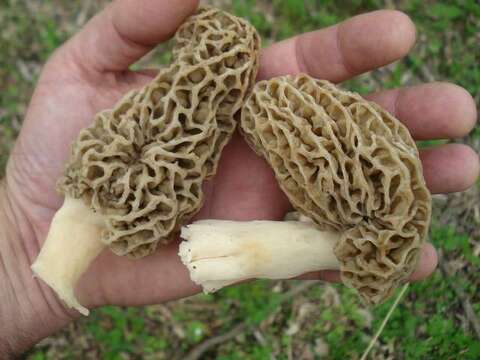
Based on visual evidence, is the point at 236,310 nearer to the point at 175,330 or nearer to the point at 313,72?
the point at 175,330

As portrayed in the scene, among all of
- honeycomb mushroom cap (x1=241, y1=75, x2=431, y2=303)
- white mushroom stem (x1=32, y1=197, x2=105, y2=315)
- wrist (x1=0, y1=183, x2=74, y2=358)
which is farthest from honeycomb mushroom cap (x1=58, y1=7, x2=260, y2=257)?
wrist (x1=0, y1=183, x2=74, y2=358)

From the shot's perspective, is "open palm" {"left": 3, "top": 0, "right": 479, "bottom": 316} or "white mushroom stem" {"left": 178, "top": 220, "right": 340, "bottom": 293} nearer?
"white mushroom stem" {"left": 178, "top": 220, "right": 340, "bottom": 293}

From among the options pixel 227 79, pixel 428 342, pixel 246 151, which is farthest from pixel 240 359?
pixel 227 79

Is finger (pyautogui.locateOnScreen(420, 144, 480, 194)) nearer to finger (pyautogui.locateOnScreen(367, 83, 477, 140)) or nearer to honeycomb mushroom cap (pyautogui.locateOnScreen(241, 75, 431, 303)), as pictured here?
finger (pyautogui.locateOnScreen(367, 83, 477, 140))

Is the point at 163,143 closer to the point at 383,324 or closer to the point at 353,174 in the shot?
the point at 353,174

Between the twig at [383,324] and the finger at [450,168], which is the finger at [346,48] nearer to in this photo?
the finger at [450,168]

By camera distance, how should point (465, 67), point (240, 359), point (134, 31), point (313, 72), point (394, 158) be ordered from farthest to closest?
point (465, 67)
point (240, 359)
point (313, 72)
point (134, 31)
point (394, 158)

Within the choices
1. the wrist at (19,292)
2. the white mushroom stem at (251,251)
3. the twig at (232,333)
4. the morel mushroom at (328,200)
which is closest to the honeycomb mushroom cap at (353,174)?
the morel mushroom at (328,200)
